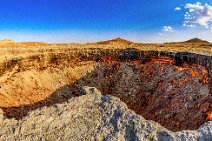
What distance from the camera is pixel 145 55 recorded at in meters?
27.0

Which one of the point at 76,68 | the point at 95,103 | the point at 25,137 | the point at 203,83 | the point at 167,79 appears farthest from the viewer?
the point at 76,68

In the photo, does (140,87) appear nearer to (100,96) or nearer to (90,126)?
(100,96)

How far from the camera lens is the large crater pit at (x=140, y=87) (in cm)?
2128

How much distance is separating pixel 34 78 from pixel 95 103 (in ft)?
31.8

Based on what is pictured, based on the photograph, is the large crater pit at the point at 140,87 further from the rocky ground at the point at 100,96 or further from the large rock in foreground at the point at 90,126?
the large rock in foreground at the point at 90,126

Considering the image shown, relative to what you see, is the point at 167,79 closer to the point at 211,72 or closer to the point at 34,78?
the point at 211,72

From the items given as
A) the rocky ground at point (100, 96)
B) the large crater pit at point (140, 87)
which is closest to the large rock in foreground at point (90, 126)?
the rocky ground at point (100, 96)

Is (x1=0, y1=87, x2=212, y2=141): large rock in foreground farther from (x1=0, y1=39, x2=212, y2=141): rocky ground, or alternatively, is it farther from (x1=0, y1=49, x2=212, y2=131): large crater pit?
(x1=0, y1=49, x2=212, y2=131): large crater pit

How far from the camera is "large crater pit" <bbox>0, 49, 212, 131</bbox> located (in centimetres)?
2128

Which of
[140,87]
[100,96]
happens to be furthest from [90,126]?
[140,87]

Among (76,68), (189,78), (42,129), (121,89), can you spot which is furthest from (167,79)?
(42,129)

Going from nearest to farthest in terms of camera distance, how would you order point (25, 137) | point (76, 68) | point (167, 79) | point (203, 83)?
1. point (25, 137)
2. point (203, 83)
3. point (167, 79)
4. point (76, 68)

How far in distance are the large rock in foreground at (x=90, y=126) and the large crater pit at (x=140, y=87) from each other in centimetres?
547

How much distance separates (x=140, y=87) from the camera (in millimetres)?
24625
